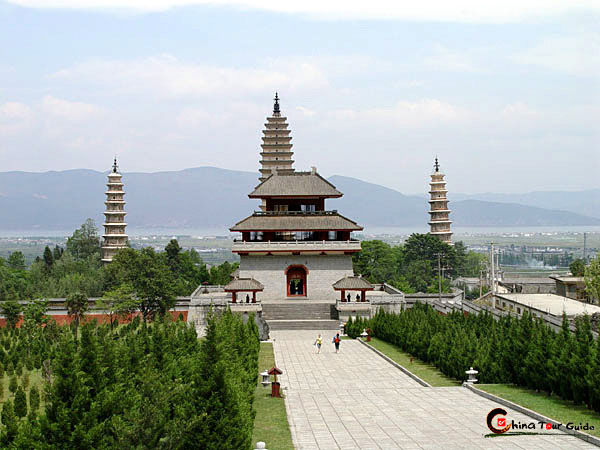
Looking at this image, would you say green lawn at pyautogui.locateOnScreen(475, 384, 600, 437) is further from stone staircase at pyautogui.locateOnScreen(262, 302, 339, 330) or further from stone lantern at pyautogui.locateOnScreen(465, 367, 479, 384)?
stone staircase at pyautogui.locateOnScreen(262, 302, 339, 330)

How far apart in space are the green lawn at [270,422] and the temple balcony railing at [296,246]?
2341cm

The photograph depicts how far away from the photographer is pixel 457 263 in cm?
9112

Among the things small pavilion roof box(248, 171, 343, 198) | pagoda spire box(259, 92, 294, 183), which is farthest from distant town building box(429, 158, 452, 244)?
small pavilion roof box(248, 171, 343, 198)

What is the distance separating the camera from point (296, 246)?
49.8m

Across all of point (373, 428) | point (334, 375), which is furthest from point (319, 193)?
point (373, 428)

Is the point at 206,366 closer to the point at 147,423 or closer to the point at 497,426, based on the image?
the point at 147,423

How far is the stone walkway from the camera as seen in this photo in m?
18.2

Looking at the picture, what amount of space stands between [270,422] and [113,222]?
68228 millimetres

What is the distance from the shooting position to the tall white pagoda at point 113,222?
3351 inches

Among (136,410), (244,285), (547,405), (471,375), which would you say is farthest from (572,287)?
(136,410)

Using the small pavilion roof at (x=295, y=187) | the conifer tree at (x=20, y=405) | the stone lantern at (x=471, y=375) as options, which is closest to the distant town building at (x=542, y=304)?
the small pavilion roof at (x=295, y=187)

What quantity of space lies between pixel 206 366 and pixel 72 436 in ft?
10.2

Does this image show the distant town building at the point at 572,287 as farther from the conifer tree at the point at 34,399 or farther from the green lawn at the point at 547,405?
the conifer tree at the point at 34,399

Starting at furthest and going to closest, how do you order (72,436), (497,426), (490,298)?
(490,298) < (497,426) < (72,436)
